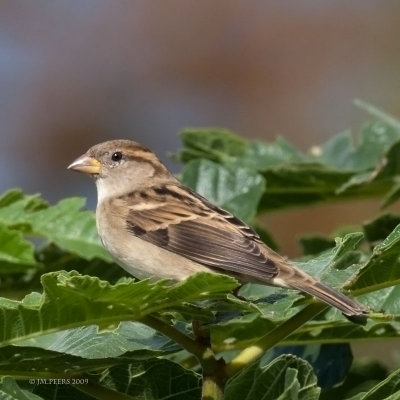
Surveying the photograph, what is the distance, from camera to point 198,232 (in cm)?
295

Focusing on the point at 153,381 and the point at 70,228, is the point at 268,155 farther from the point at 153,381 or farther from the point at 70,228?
the point at 153,381

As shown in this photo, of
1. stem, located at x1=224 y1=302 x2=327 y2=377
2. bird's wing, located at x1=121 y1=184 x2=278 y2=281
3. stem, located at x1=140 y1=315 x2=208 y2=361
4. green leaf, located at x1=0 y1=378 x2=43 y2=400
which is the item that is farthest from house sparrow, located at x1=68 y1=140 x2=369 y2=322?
green leaf, located at x1=0 y1=378 x2=43 y2=400

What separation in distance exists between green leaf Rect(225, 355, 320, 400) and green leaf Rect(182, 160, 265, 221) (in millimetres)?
1089

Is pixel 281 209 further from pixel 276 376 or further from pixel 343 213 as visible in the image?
pixel 343 213

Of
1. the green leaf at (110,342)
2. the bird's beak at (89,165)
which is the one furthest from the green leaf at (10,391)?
the bird's beak at (89,165)

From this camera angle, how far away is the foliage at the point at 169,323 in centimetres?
188

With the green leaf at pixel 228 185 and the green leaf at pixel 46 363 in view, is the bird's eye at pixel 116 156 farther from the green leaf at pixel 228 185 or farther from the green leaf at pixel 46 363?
the green leaf at pixel 46 363

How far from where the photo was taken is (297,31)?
8172mm

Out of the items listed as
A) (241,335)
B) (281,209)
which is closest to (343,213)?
(281,209)

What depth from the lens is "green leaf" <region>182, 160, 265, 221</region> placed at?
3.06m

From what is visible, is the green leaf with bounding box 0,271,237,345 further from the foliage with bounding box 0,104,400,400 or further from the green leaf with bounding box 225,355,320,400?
the green leaf with bounding box 225,355,320,400

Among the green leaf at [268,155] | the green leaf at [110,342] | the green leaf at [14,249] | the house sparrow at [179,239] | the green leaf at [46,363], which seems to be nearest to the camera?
the green leaf at [46,363]

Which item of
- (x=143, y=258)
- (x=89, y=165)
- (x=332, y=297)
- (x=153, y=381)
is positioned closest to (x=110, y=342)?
(x=153, y=381)

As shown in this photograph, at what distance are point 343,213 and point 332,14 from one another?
225cm
